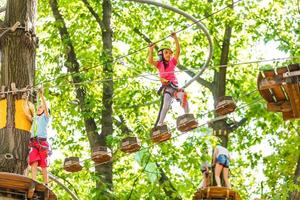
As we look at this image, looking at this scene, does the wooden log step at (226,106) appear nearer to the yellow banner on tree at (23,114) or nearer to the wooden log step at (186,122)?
the wooden log step at (186,122)

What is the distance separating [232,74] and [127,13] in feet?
9.31

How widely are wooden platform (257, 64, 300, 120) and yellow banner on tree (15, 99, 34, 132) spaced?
2980 millimetres

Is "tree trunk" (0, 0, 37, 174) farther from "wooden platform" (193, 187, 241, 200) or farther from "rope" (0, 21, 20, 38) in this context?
"wooden platform" (193, 187, 241, 200)

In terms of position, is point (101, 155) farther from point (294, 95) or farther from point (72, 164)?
point (294, 95)

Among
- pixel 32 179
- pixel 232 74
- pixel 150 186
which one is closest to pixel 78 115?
pixel 150 186

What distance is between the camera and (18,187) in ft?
30.2

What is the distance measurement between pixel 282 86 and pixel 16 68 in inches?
139

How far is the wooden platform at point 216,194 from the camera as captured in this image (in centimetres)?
1212

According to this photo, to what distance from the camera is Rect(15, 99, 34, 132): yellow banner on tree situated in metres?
10.1

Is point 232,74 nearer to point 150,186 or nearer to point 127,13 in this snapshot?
point 127,13

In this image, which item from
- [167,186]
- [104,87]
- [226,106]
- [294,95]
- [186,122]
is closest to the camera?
[294,95]

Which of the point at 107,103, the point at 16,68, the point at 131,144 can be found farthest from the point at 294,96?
the point at 107,103

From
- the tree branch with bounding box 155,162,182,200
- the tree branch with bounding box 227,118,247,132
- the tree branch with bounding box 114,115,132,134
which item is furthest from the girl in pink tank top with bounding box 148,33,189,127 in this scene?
the tree branch with bounding box 227,118,247,132

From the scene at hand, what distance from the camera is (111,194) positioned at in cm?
1340
